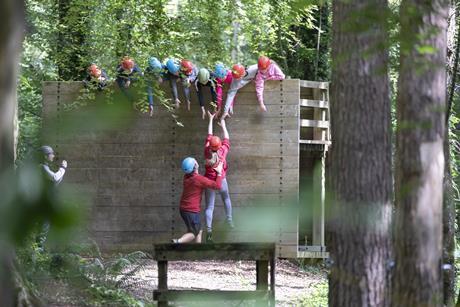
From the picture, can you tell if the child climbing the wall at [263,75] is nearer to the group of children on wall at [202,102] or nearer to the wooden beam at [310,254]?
the group of children on wall at [202,102]

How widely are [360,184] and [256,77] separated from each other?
27.1ft

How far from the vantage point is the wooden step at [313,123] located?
16516 mm

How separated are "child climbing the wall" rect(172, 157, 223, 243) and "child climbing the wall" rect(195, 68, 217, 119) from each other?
1472 millimetres

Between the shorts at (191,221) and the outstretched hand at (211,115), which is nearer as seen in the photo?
the shorts at (191,221)

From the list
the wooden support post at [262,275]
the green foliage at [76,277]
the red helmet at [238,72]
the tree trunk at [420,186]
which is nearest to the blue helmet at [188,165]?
the red helmet at [238,72]

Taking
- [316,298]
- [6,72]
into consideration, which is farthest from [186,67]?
[6,72]

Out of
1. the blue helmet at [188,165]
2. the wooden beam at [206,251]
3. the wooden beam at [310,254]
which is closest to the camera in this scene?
the wooden beam at [206,251]

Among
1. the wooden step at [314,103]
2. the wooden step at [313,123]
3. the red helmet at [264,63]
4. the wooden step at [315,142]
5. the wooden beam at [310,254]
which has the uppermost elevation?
the red helmet at [264,63]

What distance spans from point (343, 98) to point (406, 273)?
1939 millimetres

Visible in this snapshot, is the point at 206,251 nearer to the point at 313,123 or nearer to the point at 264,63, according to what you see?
the point at 264,63

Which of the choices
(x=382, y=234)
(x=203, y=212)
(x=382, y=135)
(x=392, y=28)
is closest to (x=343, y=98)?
(x=382, y=135)

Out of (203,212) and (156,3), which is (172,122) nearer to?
(203,212)

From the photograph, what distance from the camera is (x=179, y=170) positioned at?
1612 centimetres

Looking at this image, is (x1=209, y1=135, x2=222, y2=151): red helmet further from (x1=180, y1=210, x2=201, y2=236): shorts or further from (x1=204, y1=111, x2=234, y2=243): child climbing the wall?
(x1=180, y1=210, x2=201, y2=236): shorts
